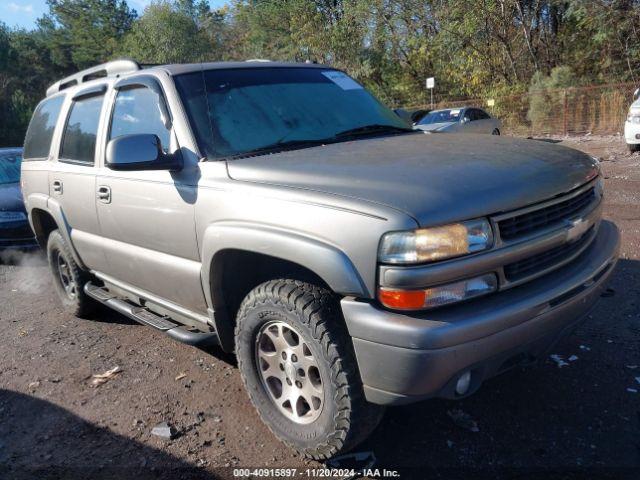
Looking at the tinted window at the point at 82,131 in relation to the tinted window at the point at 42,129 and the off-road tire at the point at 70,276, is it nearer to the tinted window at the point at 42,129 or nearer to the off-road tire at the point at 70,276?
the tinted window at the point at 42,129

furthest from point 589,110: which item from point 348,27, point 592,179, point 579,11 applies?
point 592,179

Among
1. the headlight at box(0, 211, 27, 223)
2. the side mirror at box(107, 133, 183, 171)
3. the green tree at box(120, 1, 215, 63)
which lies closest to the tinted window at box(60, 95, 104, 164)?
the side mirror at box(107, 133, 183, 171)

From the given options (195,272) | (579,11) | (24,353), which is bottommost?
(24,353)

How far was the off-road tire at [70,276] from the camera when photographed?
4.80 m

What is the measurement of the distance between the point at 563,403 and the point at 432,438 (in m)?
0.81

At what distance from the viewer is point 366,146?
3.15 metres

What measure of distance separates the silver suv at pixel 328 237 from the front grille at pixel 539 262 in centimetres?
1

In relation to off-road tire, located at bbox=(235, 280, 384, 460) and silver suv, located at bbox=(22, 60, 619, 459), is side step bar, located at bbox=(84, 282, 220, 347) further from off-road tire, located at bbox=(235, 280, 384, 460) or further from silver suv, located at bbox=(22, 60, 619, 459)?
off-road tire, located at bbox=(235, 280, 384, 460)

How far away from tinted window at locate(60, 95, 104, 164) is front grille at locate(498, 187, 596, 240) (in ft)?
9.91

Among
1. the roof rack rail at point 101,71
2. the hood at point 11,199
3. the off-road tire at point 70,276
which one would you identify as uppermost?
the roof rack rail at point 101,71

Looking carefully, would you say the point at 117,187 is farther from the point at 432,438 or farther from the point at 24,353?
the point at 432,438

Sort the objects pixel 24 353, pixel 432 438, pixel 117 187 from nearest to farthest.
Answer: pixel 432 438 → pixel 117 187 → pixel 24 353

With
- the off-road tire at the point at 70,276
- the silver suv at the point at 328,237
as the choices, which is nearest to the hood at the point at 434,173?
the silver suv at the point at 328,237

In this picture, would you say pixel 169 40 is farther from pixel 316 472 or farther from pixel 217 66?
pixel 316 472
